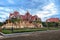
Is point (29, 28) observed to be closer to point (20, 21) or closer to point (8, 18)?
point (20, 21)

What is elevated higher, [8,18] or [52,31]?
[8,18]

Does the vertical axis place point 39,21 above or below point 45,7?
below

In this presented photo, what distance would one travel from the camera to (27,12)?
12.6 meters

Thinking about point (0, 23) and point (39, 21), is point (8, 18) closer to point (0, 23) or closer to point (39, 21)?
point (0, 23)

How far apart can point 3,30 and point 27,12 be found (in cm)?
209

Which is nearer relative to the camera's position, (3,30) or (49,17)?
(3,30)

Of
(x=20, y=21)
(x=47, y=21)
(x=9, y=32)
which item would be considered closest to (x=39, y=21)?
(x=47, y=21)

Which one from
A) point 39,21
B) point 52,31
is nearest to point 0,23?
point 39,21

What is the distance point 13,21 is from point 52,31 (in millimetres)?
3434

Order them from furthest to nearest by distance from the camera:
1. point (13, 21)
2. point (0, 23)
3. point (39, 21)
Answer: point (39, 21)
point (13, 21)
point (0, 23)

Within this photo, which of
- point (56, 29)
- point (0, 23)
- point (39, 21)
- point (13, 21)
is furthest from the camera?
point (56, 29)

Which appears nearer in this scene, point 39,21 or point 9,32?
point 9,32

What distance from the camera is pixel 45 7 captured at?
44.4 feet

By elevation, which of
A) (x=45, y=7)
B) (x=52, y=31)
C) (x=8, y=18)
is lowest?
(x=52, y=31)
